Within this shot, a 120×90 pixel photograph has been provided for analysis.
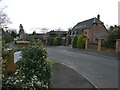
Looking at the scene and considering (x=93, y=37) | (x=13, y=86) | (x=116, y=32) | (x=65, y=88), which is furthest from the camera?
(x=93, y=37)

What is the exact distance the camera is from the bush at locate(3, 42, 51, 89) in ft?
25.9

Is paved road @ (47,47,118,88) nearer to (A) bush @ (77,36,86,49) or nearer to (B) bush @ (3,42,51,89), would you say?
(B) bush @ (3,42,51,89)

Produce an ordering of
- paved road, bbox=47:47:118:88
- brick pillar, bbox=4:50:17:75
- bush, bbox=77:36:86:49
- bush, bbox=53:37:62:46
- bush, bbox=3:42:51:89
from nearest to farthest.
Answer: bush, bbox=3:42:51:89 → brick pillar, bbox=4:50:17:75 → paved road, bbox=47:47:118:88 → bush, bbox=77:36:86:49 → bush, bbox=53:37:62:46

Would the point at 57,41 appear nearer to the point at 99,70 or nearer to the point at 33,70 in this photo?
the point at 99,70

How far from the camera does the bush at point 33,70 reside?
7887 millimetres

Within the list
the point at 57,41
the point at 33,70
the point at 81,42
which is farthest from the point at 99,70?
the point at 57,41

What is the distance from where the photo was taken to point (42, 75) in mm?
8281

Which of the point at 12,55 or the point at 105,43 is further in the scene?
the point at 105,43

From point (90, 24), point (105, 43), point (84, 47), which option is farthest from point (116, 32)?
point (90, 24)

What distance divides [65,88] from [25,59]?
2020 millimetres

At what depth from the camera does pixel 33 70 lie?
8.27 m

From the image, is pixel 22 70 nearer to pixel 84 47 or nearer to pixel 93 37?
pixel 84 47

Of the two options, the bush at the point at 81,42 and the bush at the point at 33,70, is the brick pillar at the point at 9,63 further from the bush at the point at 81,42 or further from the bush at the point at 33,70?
the bush at the point at 81,42

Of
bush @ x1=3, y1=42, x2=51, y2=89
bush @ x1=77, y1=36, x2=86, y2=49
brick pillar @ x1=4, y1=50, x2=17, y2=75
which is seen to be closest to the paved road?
bush @ x1=3, y1=42, x2=51, y2=89
